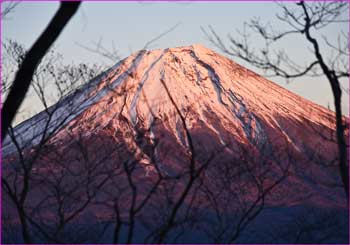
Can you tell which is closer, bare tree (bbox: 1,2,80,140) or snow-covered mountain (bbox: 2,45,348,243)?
bare tree (bbox: 1,2,80,140)

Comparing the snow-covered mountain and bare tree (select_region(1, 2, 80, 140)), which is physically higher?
the snow-covered mountain

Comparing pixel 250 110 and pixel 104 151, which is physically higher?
pixel 250 110

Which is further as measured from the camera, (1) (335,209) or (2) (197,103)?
(2) (197,103)

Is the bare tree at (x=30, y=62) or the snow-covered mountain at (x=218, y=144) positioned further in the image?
the snow-covered mountain at (x=218, y=144)

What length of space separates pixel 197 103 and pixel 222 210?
1203cm

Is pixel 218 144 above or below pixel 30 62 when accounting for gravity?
above

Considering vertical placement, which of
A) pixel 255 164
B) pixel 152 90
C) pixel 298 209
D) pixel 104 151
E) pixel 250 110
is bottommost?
pixel 104 151

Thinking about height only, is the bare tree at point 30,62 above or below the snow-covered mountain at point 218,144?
A: below

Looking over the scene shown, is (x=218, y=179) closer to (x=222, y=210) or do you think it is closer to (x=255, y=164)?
(x=222, y=210)

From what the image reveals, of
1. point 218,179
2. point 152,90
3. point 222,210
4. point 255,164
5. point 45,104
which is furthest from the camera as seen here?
point 152,90

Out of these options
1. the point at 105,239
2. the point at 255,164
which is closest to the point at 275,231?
the point at 105,239

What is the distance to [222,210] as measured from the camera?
Result: 47.8 ft

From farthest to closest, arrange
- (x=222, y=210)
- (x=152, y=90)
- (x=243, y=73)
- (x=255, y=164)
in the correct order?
(x=152, y=90), (x=222, y=210), (x=255, y=164), (x=243, y=73)

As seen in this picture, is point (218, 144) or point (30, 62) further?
point (218, 144)
